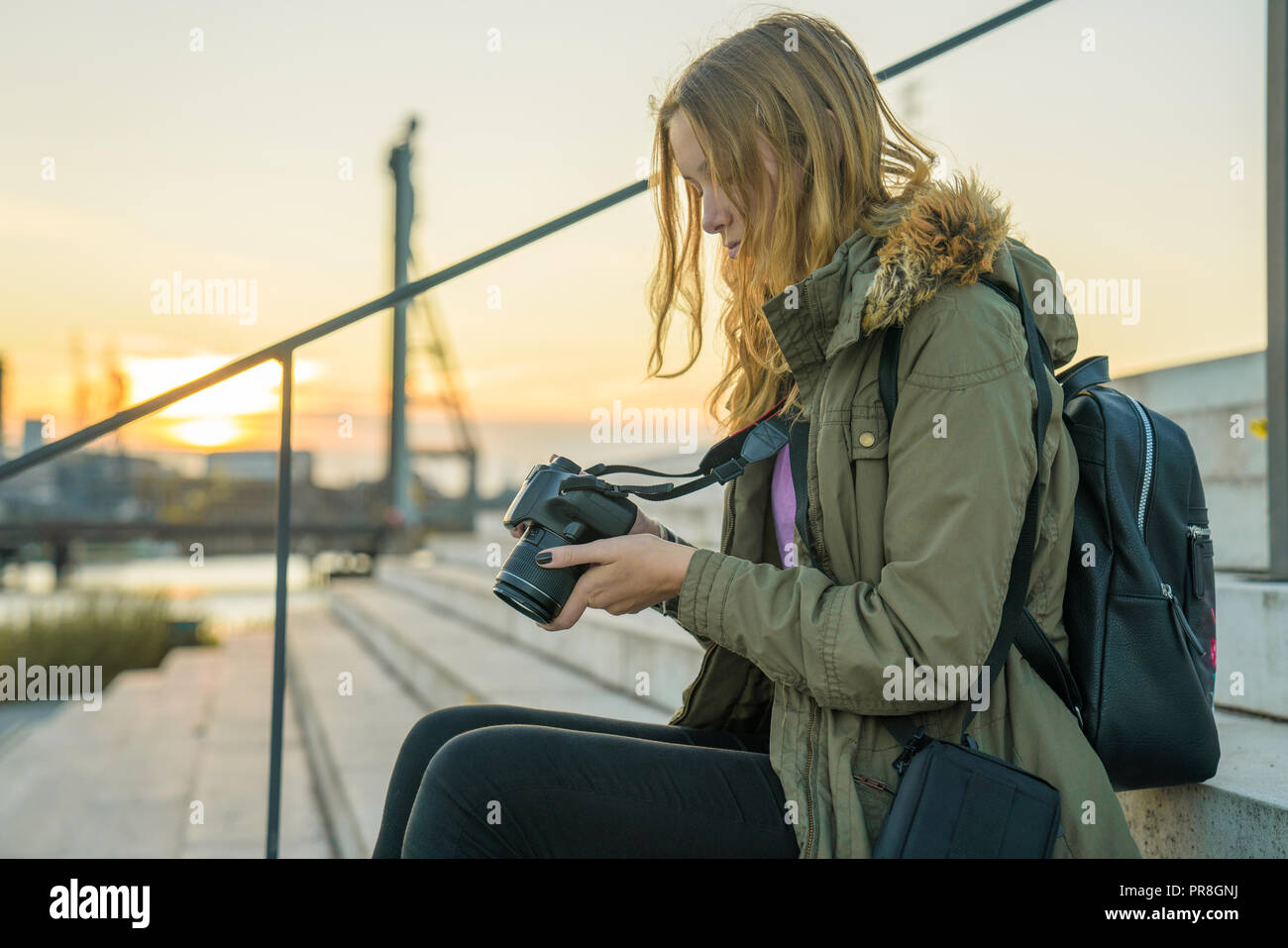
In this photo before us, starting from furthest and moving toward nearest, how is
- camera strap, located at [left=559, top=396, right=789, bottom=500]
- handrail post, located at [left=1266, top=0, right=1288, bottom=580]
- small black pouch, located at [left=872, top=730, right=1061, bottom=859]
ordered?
handrail post, located at [left=1266, top=0, right=1288, bottom=580] < camera strap, located at [left=559, top=396, right=789, bottom=500] < small black pouch, located at [left=872, top=730, right=1061, bottom=859]

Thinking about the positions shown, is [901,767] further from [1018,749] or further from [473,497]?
[473,497]

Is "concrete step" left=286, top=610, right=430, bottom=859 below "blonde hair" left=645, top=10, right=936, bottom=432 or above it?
below

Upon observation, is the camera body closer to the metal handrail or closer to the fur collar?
the fur collar

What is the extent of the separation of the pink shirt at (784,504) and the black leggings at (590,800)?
28 centimetres

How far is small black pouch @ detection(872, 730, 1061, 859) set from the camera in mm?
897

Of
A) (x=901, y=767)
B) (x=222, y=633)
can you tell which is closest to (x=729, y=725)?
Result: (x=901, y=767)

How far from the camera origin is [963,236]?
3.22ft

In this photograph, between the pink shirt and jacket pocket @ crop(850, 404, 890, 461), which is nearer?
jacket pocket @ crop(850, 404, 890, 461)

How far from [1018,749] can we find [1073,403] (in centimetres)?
39

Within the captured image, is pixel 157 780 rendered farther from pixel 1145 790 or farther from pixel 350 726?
pixel 1145 790

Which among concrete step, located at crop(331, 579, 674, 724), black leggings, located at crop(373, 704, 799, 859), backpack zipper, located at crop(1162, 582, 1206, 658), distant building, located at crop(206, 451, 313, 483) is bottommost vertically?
concrete step, located at crop(331, 579, 674, 724)

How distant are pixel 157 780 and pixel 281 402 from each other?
2646mm

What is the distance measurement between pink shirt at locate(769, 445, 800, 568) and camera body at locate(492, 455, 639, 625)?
210 millimetres

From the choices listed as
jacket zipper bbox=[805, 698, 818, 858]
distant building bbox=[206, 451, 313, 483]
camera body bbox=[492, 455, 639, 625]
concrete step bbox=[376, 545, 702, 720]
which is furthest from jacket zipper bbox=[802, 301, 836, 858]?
distant building bbox=[206, 451, 313, 483]
